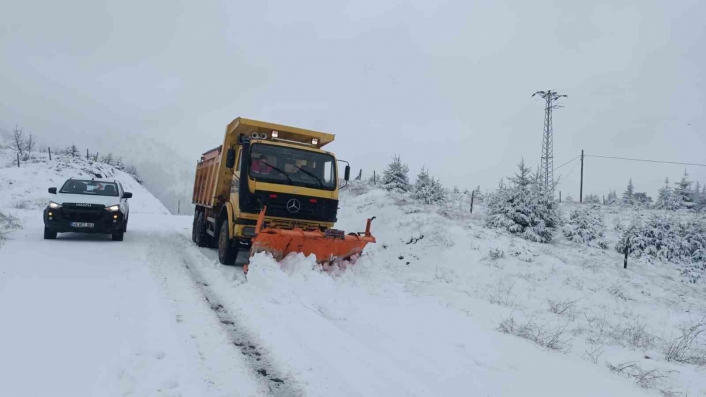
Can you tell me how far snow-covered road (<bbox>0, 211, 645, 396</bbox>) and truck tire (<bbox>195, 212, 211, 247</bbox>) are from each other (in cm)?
440

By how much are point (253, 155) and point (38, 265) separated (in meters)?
4.17

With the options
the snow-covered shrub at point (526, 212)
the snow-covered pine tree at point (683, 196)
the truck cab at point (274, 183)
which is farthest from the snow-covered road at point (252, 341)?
the snow-covered pine tree at point (683, 196)

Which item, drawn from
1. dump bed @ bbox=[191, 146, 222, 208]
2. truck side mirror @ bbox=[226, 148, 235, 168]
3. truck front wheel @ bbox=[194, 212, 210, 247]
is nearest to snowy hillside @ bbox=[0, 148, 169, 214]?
dump bed @ bbox=[191, 146, 222, 208]

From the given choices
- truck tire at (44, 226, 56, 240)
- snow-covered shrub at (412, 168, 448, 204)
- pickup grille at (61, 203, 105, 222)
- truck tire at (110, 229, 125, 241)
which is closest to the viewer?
pickup grille at (61, 203, 105, 222)

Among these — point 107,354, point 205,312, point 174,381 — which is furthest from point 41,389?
point 205,312

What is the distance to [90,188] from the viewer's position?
11.2 meters

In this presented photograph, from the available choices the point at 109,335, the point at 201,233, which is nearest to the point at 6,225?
the point at 201,233

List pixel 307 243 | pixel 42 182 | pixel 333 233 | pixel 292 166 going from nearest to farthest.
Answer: pixel 307 243
pixel 333 233
pixel 292 166
pixel 42 182

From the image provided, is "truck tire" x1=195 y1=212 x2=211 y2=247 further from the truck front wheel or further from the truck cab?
the truck cab

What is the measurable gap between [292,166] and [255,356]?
5225 millimetres

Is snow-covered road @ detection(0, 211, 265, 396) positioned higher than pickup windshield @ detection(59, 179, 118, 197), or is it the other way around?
pickup windshield @ detection(59, 179, 118, 197)

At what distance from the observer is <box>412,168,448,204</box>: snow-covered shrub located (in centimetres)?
2448

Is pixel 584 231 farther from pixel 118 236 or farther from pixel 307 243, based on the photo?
pixel 118 236

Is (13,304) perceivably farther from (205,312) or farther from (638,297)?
(638,297)
